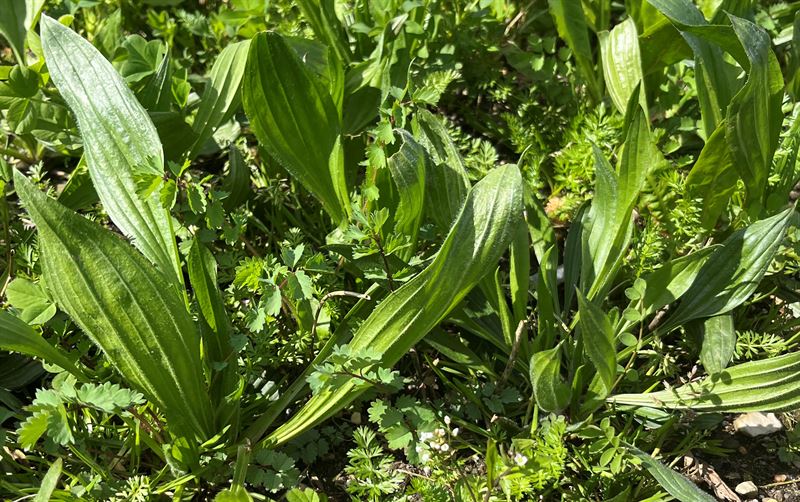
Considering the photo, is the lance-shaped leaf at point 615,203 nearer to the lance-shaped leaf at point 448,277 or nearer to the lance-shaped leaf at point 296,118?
the lance-shaped leaf at point 448,277

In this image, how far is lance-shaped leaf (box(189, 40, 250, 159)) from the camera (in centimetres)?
246

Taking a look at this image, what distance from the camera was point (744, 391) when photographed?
1962mm

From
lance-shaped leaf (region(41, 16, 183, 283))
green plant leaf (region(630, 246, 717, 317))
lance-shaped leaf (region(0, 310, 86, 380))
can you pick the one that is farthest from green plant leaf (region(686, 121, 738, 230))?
lance-shaped leaf (region(0, 310, 86, 380))

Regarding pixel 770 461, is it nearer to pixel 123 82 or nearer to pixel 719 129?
pixel 719 129

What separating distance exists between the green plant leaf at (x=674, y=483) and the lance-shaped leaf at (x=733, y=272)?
0.42m

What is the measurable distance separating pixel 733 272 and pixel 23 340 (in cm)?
169

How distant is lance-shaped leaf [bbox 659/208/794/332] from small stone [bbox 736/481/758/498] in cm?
42

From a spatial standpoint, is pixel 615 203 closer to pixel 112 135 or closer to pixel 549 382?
pixel 549 382

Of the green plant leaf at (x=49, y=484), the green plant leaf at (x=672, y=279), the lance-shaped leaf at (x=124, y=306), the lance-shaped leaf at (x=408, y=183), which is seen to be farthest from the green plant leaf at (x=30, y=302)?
the green plant leaf at (x=672, y=279)

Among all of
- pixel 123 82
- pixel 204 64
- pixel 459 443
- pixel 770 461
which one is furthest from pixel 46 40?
pixel 770 461

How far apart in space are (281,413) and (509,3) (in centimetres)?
177

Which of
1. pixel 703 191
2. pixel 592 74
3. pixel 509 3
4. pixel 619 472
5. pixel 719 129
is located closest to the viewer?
pixel 619 472

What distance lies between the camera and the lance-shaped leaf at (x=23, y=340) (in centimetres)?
178

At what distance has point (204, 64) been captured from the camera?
3102 millimetres
